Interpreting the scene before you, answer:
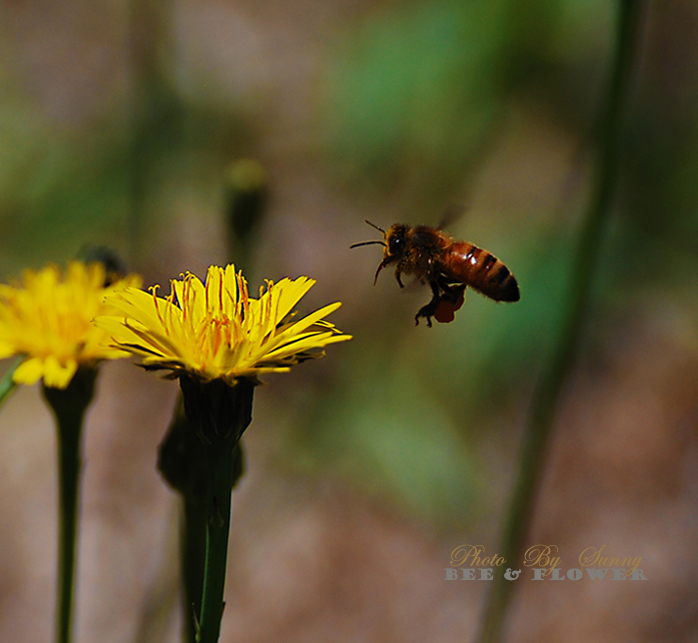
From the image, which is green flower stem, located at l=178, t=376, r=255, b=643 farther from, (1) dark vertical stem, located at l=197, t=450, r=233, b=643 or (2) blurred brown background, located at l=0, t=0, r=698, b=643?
(2) blurred brown background, located at l=0, t=0, r=698, b=643

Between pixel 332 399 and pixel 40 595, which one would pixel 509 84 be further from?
pixel 40 595

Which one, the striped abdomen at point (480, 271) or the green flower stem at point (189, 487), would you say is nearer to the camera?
the green flower stem at point (189, 487)

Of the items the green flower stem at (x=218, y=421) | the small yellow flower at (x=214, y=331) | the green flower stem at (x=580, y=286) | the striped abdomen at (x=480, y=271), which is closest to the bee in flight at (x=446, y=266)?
the striped abdomen at (x=480, y=271)

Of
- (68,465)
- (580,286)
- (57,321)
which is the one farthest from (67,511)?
(580,286)

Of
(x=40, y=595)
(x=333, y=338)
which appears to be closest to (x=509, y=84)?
(x=333, y=338)

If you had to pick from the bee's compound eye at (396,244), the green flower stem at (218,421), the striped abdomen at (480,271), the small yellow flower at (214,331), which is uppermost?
the bee's compound eye at (396,244)

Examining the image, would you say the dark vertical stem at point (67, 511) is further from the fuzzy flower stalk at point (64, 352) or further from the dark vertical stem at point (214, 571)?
the dark vertical stem at point (214, 571)
